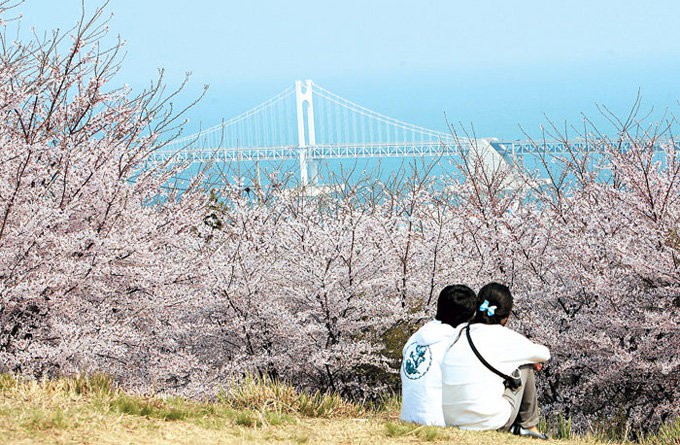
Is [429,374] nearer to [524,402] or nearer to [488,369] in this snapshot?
[488,369]

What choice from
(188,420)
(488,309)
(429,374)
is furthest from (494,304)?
(188,420)

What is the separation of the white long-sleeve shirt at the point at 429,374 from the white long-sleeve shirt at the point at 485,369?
0.06 metres

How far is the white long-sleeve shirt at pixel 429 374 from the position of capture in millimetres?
4168

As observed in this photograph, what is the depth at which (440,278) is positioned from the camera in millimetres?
7387

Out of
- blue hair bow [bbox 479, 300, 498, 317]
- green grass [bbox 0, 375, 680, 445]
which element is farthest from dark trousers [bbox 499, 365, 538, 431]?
blue hair bow [bbox 479, 300, 498, 317]

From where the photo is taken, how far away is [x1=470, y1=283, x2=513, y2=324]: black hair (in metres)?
4.18

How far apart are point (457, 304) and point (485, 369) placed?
330mm

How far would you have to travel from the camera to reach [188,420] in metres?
3.92

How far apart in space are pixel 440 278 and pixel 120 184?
8.91 ft

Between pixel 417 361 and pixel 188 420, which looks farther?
pixel 417 361

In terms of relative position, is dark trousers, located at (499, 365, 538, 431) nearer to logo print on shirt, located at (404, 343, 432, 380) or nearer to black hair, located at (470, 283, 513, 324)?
black hair, located at (470, 283, 513, 324)

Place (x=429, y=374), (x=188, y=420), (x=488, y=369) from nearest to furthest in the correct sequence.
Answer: (x=188, y=420)
(x=488, y=369)
(x=429, y=374)

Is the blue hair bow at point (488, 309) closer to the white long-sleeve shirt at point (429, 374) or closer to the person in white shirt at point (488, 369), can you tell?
the person in white shirt at point (488, 369)

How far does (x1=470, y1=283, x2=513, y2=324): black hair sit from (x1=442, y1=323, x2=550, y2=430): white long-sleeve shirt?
5cm
